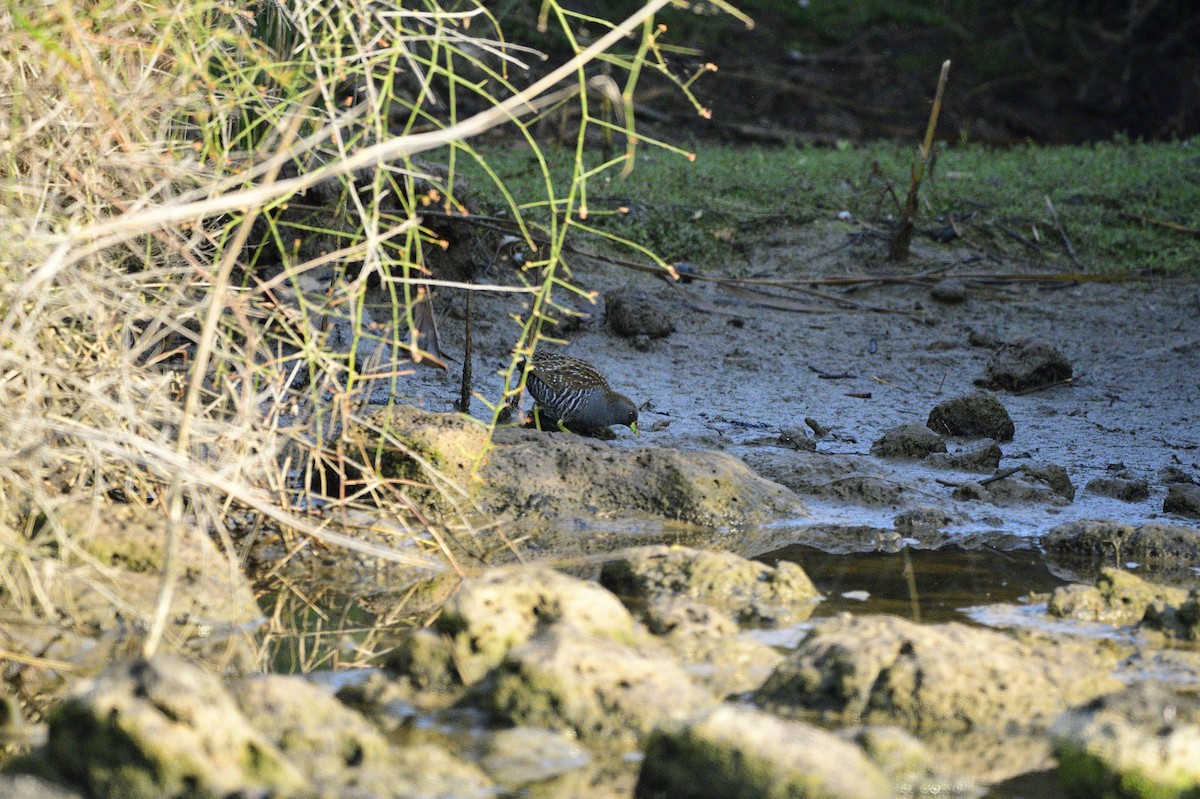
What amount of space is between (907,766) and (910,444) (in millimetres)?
3030

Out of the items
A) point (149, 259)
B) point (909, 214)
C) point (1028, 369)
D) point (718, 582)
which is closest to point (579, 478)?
point (718, 582)

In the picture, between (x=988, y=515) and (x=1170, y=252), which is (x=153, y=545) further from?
(x=1170, y=252)

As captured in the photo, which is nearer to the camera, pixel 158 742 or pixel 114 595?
pixel 158 742

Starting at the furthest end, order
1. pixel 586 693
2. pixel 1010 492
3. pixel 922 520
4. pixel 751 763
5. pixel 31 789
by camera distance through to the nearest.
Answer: pixel 1010 492 → pixel 922 520 → pixel 586 693 → pixel 751 763 → pixel 31 789

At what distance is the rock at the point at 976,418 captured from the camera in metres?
5.96

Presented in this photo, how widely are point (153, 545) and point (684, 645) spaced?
1.45 metres

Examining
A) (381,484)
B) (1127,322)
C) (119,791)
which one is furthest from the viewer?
(1127,322)

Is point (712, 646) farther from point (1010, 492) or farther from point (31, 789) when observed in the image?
point (1010, 492)

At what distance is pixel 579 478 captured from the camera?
16.0ft

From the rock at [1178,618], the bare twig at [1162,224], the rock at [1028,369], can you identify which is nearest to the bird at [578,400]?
the rock at [1028,369]

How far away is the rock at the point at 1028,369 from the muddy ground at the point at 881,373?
8 centimetres

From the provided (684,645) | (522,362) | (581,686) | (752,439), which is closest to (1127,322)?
(752,439)

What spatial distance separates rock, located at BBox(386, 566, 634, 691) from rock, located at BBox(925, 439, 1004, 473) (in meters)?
2.51

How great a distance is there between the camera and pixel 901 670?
10.2ft
